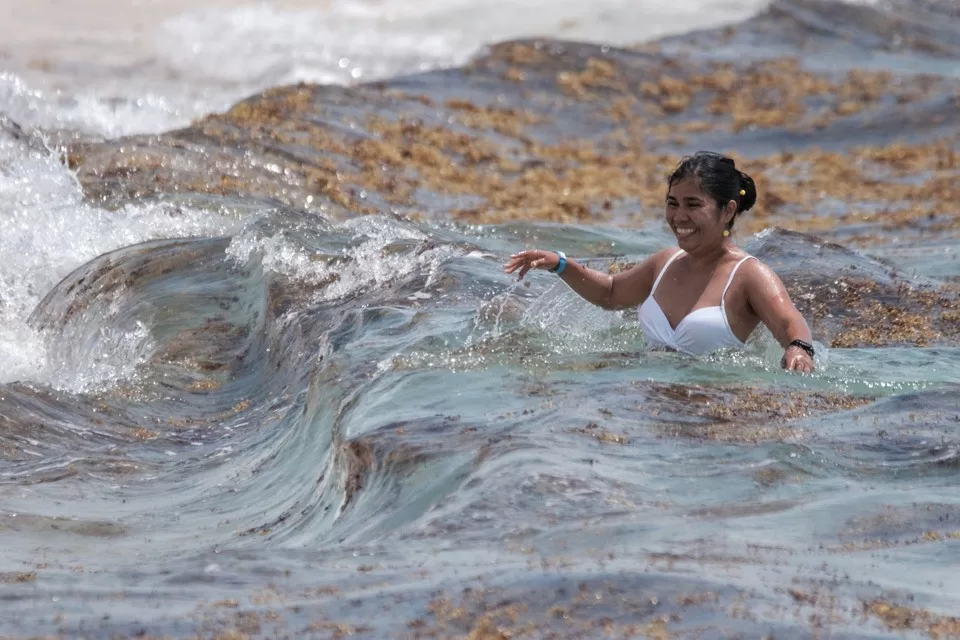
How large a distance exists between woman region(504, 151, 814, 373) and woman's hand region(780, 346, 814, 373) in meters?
0.01

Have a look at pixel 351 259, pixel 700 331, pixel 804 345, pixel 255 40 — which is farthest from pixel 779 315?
pixel 255 40

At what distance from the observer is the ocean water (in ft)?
12.3

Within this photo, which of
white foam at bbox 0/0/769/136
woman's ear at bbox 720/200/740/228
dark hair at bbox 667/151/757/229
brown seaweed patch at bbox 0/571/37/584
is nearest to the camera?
brown seaweed patch at bbox 0/571/37/584

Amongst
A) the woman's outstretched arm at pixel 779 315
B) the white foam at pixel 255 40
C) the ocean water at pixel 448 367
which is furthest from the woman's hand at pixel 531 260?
the white foam at pixel 255 40

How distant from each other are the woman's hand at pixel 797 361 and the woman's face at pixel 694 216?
0.62m

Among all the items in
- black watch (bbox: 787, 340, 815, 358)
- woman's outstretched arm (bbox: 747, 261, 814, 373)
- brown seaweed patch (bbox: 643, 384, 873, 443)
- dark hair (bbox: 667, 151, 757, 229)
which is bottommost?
brown seaweed patch (bbox: 643, 384, 873, 443)

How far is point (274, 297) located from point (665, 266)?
246 cm

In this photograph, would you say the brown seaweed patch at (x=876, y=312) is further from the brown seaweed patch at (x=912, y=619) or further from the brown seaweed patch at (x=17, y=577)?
the brown seaweed patch at (x=17, y=577)

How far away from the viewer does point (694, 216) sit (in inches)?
229

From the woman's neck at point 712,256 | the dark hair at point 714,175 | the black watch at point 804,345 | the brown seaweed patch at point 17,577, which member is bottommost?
the brown seaweed patch at point 17,577

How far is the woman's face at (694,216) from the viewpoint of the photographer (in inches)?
A: 228

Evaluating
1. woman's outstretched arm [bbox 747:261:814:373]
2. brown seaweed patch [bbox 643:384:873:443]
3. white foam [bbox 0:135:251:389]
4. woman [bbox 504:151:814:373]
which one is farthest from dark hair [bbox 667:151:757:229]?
white foam [bbox 0:135:251:389]

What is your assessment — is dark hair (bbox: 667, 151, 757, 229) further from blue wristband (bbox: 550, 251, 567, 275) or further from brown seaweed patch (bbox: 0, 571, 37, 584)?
brown seaweed patch (bbox: 0, 571, 37, 584)

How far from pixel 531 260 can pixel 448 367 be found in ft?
1.82
